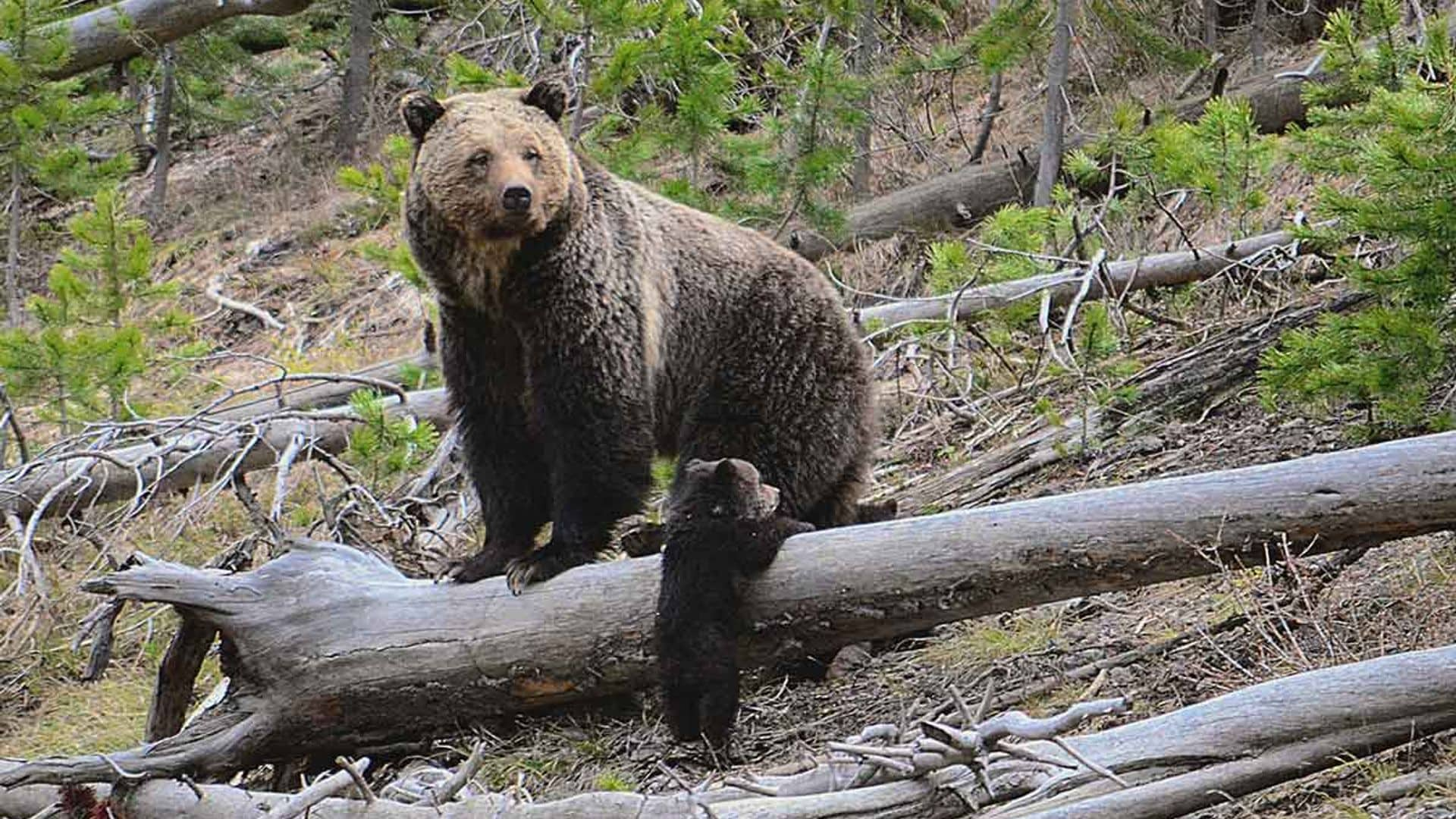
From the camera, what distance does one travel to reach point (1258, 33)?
37.2 ft

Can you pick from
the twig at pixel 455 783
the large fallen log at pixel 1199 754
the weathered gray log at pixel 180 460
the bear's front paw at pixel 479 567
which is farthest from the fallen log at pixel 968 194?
the large fallen log at pixel 1199 754

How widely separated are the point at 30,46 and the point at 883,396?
6.99 meters

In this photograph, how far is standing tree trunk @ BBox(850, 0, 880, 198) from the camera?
10680mm

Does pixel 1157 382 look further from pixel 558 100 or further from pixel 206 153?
pixel 206 153

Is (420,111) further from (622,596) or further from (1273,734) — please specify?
(1273,734)

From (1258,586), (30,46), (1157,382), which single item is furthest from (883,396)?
(30,46)

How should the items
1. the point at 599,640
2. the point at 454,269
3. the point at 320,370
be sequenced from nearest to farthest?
the point at 599,640, the point at 454,269, the point at 320,370

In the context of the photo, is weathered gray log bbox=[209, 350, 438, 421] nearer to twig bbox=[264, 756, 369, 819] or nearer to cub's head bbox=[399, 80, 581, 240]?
cub's head bbox=[399, 80, 581, 240]

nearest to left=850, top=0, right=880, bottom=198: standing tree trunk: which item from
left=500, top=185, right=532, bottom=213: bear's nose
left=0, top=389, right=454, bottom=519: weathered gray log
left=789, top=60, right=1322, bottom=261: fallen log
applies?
left=789, top=60, right=1322, bottom=261: fallen log

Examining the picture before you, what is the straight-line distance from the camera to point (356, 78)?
50.6 feet

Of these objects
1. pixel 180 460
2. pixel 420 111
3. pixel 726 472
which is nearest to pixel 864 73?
pixel 180 460

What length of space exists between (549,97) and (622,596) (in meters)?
1.91

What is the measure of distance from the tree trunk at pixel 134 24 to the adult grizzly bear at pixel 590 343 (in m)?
7.08

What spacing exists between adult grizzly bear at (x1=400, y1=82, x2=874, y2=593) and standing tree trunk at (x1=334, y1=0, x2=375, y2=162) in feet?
33.8
